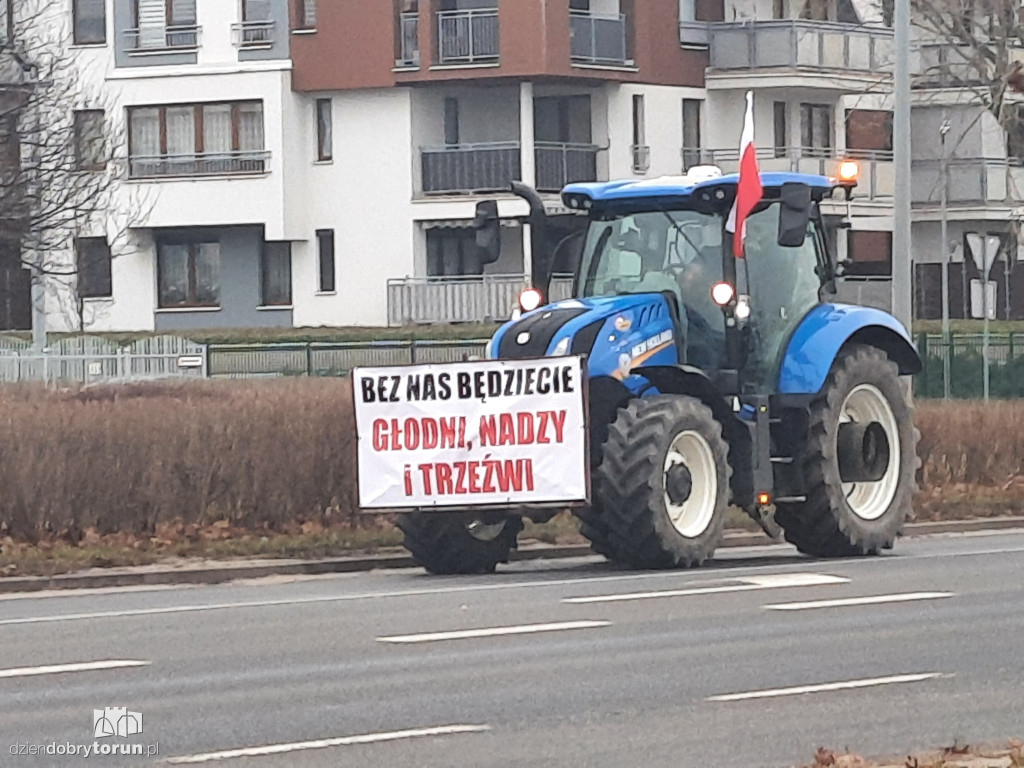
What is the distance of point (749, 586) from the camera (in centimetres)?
1670

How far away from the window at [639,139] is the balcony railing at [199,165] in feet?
27.4

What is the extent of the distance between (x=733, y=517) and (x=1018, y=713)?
1217 cm

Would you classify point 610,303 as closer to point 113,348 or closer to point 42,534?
point 42,534

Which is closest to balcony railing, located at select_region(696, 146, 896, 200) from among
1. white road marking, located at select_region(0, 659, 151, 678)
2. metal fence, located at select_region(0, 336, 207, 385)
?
metal fence, located at select_region(0, 336, 207, 385)

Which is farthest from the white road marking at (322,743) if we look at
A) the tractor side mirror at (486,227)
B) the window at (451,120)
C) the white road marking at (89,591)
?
the window at (451,120)

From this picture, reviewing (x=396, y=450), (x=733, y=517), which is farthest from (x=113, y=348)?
(x=396, y=450)

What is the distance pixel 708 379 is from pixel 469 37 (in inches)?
1450

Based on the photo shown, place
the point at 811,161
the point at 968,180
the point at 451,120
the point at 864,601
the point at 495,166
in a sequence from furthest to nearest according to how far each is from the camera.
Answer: the point at 968,180
the point at 811,161
the point at 451,120
the point at 495,166
the point at 864,601

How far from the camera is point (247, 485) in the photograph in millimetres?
20922

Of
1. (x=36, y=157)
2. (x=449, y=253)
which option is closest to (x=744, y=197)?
(x=36, y=157)

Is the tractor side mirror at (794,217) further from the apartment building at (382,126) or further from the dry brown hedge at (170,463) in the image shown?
the apartment building at (382,126)

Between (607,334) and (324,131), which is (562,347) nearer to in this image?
(607,334)

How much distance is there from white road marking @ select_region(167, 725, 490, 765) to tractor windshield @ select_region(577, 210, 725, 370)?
8.45 meters

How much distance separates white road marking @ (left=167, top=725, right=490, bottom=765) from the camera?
9.55 meters
